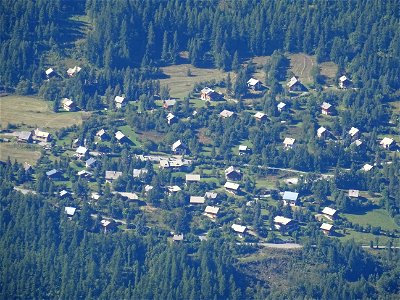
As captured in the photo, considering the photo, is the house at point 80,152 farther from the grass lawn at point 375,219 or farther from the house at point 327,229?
the grass lawn at point 375,219

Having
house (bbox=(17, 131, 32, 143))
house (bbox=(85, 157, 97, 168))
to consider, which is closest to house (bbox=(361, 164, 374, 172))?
house (bbox=(85, 157, 97, 168))

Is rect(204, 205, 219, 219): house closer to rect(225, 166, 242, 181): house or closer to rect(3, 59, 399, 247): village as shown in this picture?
rect(3, 59, 399, 247): village

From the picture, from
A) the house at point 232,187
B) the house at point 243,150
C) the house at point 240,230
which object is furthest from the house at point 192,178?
the house at point 240,230

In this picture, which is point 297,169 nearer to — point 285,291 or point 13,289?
point 285,291

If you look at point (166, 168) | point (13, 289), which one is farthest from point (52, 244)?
point (166, 168)

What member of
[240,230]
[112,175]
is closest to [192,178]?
[112,175]

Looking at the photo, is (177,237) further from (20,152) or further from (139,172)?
(20,152)

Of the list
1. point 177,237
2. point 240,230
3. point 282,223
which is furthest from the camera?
point 282,223
